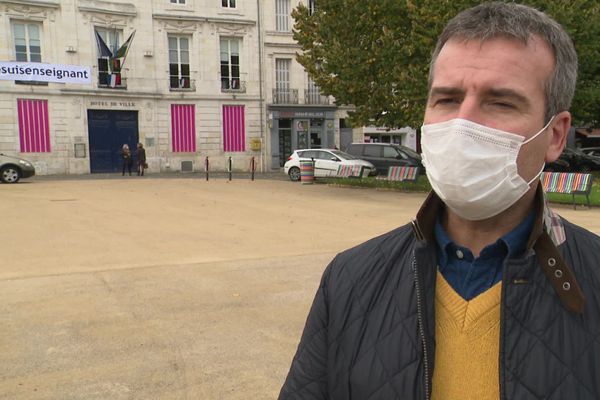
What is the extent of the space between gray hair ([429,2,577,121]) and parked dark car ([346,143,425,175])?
73.7ft

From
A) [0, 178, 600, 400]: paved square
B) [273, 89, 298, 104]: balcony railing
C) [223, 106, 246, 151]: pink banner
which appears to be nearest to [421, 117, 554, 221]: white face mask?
[0, 178, 600, 400]: paved square

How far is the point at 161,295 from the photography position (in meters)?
5.72

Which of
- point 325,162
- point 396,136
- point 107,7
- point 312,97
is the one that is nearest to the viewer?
point 325,162

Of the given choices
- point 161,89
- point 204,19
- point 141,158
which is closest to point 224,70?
point 204,19

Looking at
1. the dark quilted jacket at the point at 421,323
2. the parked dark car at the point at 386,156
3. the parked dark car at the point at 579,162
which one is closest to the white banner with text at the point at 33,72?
the parked dark car at the point at 386,156

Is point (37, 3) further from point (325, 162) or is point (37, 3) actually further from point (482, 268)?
point (482, 268)

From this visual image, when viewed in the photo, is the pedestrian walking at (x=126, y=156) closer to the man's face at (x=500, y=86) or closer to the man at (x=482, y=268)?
the man at (x=482, y=268)

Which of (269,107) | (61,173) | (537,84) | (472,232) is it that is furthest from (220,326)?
(269,107)

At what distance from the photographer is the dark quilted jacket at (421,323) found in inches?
54.9

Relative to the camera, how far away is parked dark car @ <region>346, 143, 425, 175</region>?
24.0 m

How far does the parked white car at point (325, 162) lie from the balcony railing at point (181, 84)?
34.2ft

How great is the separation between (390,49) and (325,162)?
7924 mm

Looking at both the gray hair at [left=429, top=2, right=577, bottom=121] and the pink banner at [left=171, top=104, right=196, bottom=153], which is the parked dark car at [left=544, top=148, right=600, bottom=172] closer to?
the pink banner at [left=171, top=104, right=196, bottom=153]

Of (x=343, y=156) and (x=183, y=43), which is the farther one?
(x=183, y=43)
